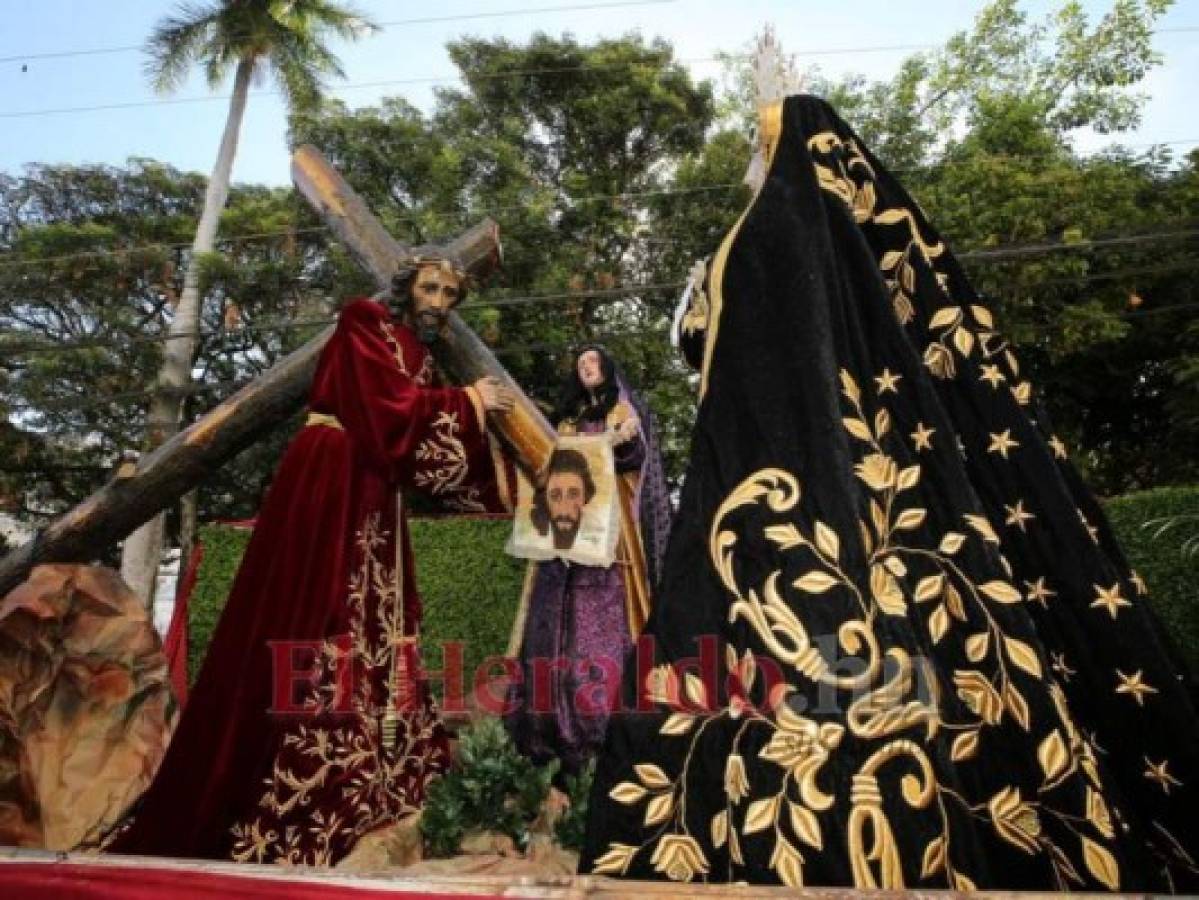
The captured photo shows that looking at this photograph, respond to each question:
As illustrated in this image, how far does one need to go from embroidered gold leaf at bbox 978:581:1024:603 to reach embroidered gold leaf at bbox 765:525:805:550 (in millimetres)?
430

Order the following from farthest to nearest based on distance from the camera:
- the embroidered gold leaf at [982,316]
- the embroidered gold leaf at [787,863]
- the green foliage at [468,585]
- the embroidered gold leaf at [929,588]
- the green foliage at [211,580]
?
the green foliage at [211,580] < the green foliage at [468,585] < the embroidered gold leaf at [982,316] < the embroidered gold leaf at [929,588] < the embroidered gold leaf at [787,863]

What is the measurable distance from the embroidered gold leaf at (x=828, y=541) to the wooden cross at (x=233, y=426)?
4091 mm

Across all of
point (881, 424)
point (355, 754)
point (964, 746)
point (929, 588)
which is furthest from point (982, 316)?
point (355, 754)

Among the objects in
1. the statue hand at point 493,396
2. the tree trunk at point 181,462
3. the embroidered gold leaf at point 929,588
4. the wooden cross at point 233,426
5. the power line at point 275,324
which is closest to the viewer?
the embroidered gold leaf at point 929,588

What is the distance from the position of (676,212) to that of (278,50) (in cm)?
805

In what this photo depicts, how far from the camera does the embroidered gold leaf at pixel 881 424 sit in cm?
210

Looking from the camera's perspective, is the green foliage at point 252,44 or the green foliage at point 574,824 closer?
the green foliage at point 574,824

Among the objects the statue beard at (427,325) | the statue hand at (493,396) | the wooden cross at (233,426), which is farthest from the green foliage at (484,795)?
the wooden cross at (233,426)

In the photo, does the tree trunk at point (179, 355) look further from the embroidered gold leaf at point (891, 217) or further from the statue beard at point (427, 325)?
the embroidered gold leaf at point (891, 217)

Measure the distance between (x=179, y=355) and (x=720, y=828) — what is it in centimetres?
1589

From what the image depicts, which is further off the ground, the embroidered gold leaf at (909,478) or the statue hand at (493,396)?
the statue hand at (493,396)

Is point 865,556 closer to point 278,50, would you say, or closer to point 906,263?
point 906,263

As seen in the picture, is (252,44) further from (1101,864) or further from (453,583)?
(1101,864)

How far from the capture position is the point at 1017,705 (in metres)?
1.90
